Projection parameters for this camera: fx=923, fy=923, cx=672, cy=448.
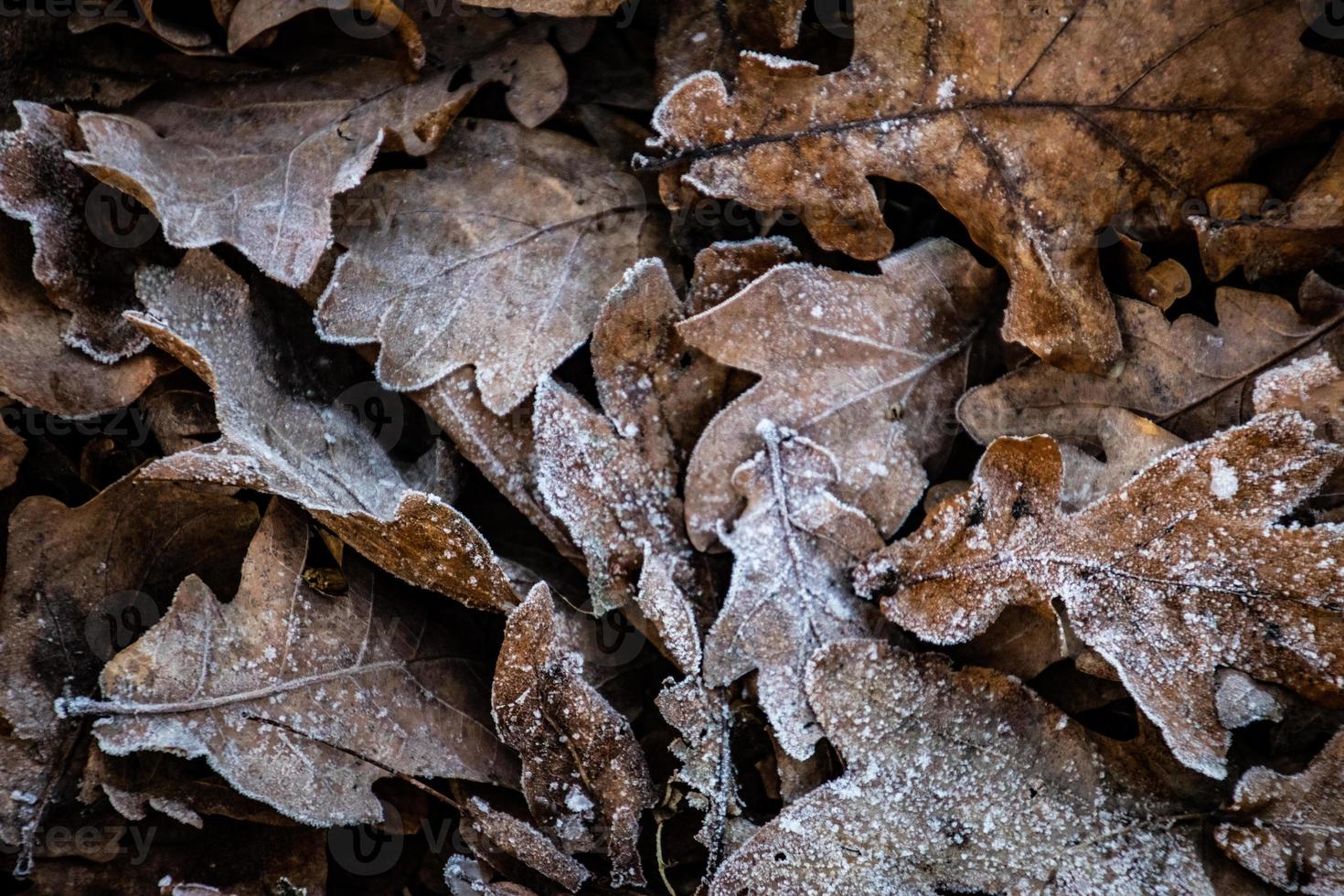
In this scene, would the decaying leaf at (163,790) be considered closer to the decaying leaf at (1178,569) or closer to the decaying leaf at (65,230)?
the decaying leaf at (65,230)

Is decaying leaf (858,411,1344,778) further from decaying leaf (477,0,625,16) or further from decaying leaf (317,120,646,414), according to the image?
decaying leaf (477,0,625,16)

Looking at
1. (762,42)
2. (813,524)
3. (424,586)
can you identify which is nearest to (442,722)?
(424,586)

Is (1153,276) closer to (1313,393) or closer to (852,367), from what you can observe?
(1313,393)

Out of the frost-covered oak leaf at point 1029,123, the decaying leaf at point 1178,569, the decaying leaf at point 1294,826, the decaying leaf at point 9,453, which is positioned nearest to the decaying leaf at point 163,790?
the decaying leaf at point 9,453

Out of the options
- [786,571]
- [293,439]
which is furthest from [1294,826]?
[293,439]

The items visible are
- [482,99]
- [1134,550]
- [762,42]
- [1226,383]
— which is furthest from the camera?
[482,99]

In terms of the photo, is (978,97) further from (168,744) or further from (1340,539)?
(168,744)
